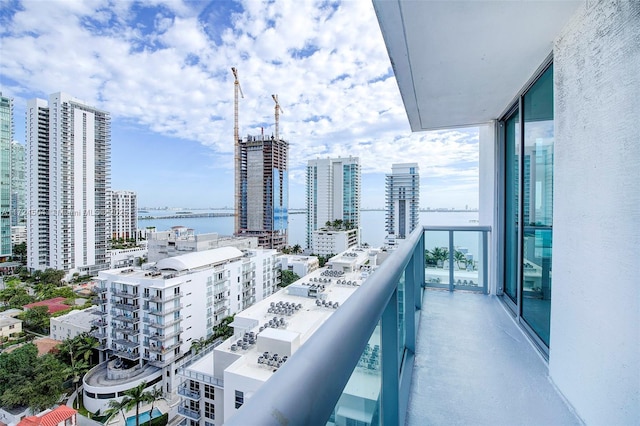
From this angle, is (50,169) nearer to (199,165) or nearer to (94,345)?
(94,345)

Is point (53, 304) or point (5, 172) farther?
point (5, 172)

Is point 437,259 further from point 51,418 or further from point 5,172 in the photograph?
point 5,172

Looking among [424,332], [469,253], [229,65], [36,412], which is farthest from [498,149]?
[229,65]

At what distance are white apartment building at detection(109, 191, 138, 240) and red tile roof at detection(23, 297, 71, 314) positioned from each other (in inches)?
821

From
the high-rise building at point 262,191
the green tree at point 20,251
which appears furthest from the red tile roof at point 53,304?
the high-rise building at point 262,191

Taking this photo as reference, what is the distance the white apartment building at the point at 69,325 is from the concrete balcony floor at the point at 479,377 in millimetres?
22307

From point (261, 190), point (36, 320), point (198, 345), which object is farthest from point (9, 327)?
point (261, 190)

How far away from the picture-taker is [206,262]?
1831 centimetres

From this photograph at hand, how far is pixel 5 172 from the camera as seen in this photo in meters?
32.1

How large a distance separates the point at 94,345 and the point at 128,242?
1220 inches

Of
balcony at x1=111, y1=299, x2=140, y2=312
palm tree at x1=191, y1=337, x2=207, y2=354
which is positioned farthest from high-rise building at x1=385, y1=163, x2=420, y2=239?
balcony at x1=111, y1=299, x2=140, y2=312

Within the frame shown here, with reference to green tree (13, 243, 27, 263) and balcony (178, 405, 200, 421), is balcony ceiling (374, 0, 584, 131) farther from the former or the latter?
green tree (13, 243, 27, 263)

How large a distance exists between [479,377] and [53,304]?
104 feet

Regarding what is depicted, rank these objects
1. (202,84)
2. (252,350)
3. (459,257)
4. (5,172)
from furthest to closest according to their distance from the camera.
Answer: (5,172) < (202,84) < (252,350) < (459,257)
